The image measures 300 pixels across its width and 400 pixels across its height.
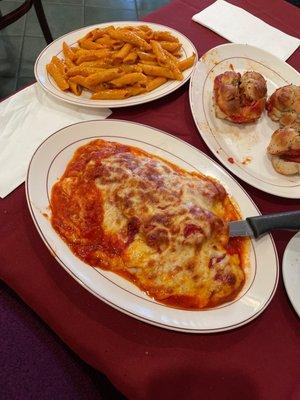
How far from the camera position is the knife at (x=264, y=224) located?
960 millimetres

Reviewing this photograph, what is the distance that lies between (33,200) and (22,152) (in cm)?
27

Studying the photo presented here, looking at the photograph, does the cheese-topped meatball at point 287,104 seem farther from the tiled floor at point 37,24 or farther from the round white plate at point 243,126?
the tiled floor at point 37,24

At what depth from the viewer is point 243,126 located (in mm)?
1359

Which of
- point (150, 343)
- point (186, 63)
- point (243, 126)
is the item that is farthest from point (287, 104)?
point (150, 343)

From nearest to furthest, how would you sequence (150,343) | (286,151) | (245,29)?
1. (150,343)
2. (286,151)
3. (245,29)

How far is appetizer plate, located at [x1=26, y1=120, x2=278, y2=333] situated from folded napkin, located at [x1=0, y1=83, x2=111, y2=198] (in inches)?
4.7

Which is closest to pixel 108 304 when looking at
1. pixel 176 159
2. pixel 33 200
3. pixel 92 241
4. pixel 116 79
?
pixel 92 241

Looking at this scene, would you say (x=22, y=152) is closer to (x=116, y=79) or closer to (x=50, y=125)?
(x=50, y=125)

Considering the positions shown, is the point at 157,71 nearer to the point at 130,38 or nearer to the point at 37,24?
the point at 130,38

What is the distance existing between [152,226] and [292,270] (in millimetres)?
Answer: 369

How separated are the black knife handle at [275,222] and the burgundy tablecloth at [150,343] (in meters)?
0.15

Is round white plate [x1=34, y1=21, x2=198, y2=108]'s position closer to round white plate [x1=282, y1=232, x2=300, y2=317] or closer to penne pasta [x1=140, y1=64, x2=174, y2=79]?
penne pasta [x1=140, y1=64, x2=174, y2=79]

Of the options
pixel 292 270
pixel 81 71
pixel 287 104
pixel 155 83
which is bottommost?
pixel 292 270

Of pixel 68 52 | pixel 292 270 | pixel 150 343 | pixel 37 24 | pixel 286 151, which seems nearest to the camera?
pixel 150 343
